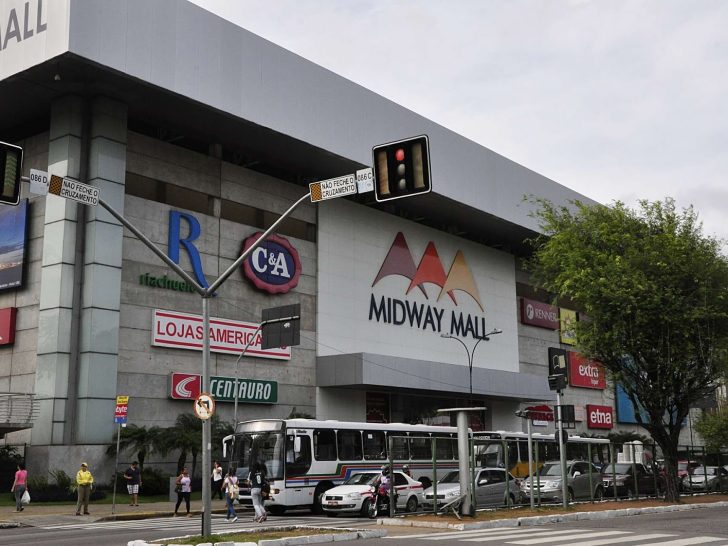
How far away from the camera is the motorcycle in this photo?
91.2 feet

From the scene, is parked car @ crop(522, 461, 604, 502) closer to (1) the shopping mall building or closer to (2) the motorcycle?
(2) the motorcycle

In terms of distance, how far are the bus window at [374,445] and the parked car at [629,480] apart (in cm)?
871

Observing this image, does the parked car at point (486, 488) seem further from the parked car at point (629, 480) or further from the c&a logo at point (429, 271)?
the c&a logo at point (429, 271)

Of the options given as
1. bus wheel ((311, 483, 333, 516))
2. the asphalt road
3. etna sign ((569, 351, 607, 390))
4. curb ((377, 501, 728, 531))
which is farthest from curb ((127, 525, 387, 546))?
etna sign ((569, 351, 607, 390))

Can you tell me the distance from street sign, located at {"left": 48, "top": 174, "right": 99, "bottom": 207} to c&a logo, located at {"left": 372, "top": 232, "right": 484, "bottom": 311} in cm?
3798

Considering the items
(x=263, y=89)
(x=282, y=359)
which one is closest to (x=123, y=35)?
(x=263, y=89)

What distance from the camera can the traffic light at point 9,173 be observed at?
1423cm

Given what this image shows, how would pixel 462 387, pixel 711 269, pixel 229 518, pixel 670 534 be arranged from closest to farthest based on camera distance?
1. pixel 670 534
2. pixel 229 518
3. pixel 711 269
4. pixel 462 387

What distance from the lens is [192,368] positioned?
4331 cm

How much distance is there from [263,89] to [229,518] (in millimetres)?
24808

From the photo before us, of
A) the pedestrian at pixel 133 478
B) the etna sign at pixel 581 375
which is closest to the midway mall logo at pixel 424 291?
the etna sign at pixel 581 375

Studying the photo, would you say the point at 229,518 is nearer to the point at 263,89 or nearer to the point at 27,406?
the point at 27,406

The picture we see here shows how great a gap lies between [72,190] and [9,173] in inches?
112

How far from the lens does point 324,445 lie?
31.5m
